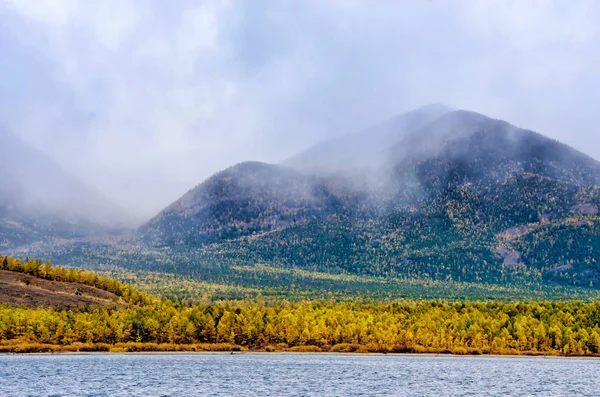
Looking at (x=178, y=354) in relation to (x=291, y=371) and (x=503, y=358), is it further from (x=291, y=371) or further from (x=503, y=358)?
(x=503, y=358)

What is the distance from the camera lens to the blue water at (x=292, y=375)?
110 meters

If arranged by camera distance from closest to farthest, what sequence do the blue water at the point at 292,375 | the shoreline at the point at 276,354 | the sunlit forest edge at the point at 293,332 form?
1. the blue water at the point at 292,375
2. the shoreline at the point at 276,354
3. the sunlit forest edge at the point at 293,332

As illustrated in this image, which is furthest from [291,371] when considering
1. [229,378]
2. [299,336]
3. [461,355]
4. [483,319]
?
[483,319]

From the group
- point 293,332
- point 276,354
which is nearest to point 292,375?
point 276,354

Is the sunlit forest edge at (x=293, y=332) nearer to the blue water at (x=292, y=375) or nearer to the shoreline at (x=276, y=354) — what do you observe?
the shoreline at (x=276, y=354)

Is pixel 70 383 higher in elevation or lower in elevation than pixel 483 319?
lower

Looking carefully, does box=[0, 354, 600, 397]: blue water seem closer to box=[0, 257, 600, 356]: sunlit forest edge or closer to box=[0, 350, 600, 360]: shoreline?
box=[0, 350, 600, 360]: shoreline

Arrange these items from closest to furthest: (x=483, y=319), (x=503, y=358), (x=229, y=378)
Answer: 1. (x=229, y=378)
2. (x=503, y=358)
3. (x=483, y=319)

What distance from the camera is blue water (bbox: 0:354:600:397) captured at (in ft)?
360

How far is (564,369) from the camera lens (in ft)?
484

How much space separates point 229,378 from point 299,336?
1943 inches

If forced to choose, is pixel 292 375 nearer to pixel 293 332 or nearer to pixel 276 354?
pixel 276 354

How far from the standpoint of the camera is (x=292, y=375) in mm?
132000

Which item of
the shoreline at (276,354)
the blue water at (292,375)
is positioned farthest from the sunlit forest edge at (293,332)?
the blue water at (292,375)
